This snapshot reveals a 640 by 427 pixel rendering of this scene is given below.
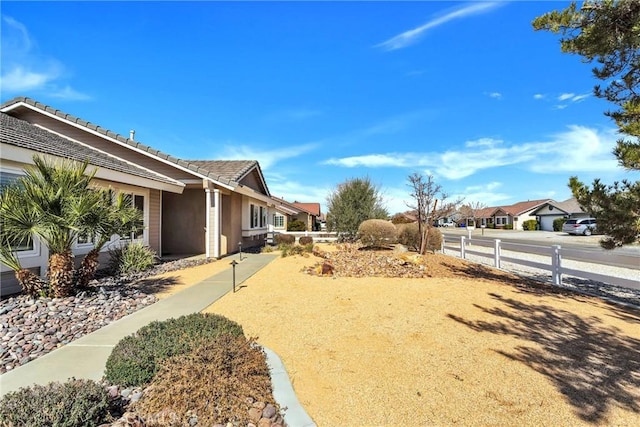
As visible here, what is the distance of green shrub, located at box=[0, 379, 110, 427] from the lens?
7.07 feet

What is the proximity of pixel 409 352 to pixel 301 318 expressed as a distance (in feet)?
6.95

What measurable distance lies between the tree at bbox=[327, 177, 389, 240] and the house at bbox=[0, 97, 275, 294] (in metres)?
7.75

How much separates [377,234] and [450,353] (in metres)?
13.0

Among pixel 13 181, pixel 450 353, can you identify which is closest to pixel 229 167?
pixel 13 181

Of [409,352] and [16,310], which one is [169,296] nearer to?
[16,310]

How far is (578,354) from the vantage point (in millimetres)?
4227

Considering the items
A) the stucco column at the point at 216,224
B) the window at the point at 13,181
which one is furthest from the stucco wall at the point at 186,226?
the window at the point at 13,181

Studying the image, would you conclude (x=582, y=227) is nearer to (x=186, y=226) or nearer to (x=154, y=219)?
(x=186, y=226)

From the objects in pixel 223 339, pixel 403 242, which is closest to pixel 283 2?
pixel 223 339

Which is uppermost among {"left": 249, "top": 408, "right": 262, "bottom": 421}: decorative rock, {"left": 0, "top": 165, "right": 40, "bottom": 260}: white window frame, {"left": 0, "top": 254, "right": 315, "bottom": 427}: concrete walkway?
{"left": 0, "top": 165, "right": 40, "bottom": 260}: white window frame

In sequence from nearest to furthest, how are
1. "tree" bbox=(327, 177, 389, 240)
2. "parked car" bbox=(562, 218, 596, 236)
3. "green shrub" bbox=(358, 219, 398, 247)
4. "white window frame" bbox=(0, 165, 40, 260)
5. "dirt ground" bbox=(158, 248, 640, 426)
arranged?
"dirt ground" bbox=(158, 248, 640, 426) → "white window frame" bbox=(0, 165, 40, 260) → "green shrub" bbox=(358, 219, 398, 247) → "tree" bbox=(327, 177, 389, 240) → "parked car" bbox=(562, 218, 596, 236)

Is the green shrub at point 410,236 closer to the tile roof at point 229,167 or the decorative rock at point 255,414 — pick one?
the tile roof at point 229,167

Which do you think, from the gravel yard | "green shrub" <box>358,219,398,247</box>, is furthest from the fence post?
"green shrub" <box>358,219,398,247</box>

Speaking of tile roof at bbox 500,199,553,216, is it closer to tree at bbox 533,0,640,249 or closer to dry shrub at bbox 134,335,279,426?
tree at bbox 533,0,640,249
